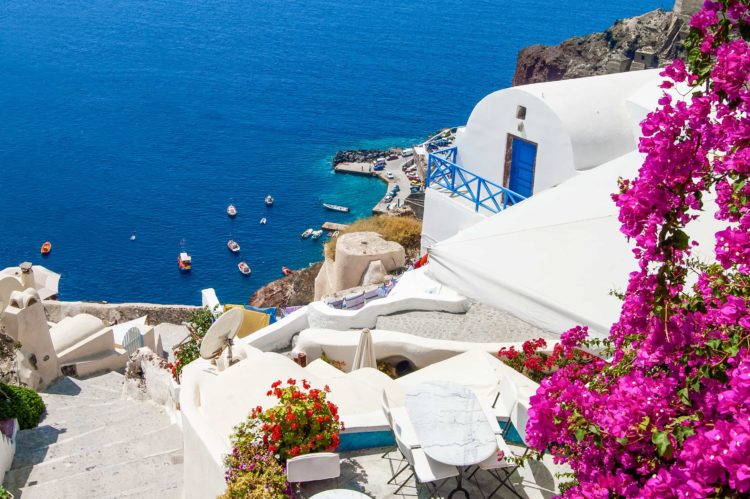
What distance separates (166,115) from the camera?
10306cm

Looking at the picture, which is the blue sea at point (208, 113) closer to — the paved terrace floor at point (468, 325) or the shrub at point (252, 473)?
the paved terrace floor at point (468, 325)

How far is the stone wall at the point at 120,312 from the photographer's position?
2492 centimetres

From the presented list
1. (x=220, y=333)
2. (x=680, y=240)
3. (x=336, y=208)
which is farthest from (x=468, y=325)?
(x=336, y=208)

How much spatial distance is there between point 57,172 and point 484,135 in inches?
2986

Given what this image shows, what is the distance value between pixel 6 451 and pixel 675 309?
39.5 ft

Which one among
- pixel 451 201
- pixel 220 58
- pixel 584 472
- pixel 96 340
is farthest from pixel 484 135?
pixel 220 58

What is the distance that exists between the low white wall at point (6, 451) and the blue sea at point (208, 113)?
47.9 meters

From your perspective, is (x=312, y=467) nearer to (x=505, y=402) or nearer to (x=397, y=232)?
(x=505, y=402)

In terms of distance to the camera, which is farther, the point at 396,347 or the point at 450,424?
the point at 396,347

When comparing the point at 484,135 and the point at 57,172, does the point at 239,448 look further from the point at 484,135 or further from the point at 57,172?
the point at 57,172

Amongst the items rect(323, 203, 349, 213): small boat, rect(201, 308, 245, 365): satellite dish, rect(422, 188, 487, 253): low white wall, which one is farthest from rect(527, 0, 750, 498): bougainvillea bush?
rect(323, 203, 349, 213): small boat

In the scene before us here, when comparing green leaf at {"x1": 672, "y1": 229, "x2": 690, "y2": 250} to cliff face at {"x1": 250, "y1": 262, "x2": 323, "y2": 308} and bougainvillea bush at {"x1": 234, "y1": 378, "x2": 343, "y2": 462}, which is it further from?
cliff face at {"x1": 250, "y1": 262, "x2": 323, "y2": 308}

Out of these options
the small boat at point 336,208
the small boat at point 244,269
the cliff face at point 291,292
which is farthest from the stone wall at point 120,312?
the small boat at point 336,208

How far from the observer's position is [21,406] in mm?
14430
